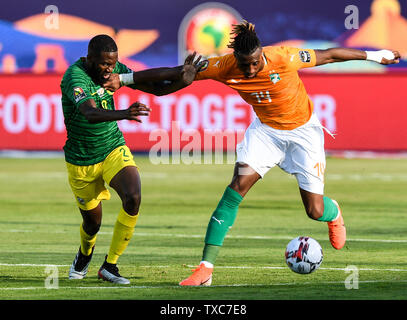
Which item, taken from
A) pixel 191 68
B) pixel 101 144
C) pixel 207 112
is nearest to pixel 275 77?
pixel 191 68

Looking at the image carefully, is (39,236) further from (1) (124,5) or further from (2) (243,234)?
(1) (124,5)

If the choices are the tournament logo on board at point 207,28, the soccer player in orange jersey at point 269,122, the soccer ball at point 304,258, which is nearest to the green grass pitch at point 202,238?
the soccer ball at point 304,258

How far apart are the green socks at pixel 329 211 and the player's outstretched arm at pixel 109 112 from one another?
286 cm

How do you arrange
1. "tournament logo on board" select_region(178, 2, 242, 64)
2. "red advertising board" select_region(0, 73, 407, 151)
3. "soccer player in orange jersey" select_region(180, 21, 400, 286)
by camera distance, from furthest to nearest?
"tournament logo on board" select_region(178, 2, 242, 64)
"red advertising board" select_region(0, 73, 407, 151)
"soccer player in orange jersey" select_region(180, 21, 400, 286)

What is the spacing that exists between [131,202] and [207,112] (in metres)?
15.2

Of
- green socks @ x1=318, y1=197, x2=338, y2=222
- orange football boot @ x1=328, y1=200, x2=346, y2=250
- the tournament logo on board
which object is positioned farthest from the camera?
the tournament logo on board

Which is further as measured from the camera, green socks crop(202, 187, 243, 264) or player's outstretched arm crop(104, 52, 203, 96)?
player's outstretched arm crop(104, 52, 203, 96)

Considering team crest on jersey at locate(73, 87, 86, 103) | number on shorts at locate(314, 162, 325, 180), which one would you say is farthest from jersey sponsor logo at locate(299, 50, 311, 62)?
team crest on jersey at locate(73, 87, 86, 103)

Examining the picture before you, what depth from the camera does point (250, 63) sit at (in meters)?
9.65

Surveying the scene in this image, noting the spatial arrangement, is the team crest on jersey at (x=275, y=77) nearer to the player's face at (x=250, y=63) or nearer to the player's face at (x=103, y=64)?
the player's face at (x=250, y=63)

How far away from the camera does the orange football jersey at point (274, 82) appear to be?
9.90 m

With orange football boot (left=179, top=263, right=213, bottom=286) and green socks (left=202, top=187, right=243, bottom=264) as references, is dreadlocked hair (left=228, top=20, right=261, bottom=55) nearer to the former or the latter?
green socks (left=202, top=187, right=243, bottom=264)

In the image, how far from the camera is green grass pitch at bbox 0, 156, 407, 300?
9.06 m

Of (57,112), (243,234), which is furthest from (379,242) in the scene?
(57,112)
